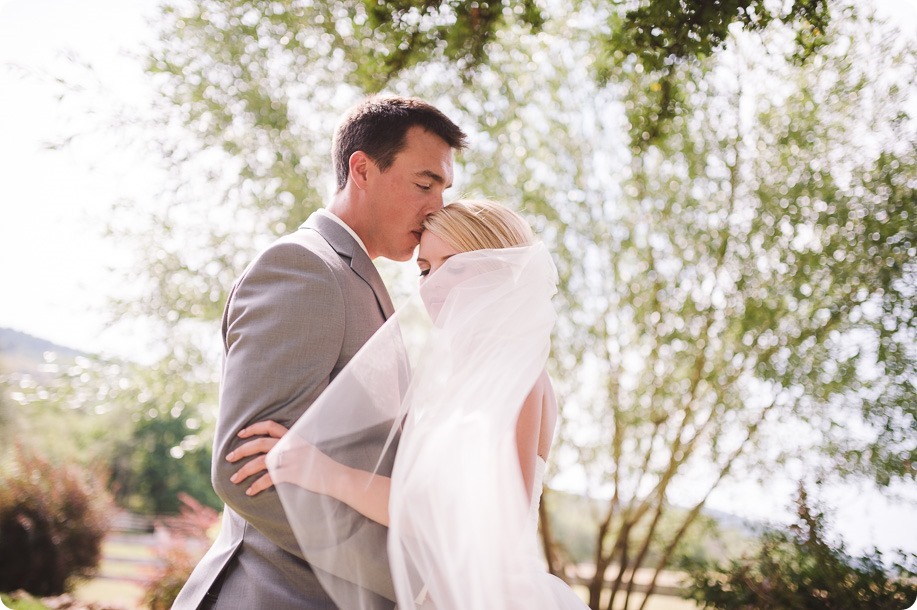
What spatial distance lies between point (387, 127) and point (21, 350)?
9269mm

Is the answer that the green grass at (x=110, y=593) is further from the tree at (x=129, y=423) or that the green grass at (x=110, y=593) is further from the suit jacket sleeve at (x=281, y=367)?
the suit jacket sleeve at (x=281, y=367)

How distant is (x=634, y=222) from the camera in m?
6.42

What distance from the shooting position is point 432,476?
1.42 metres

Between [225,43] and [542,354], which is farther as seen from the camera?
[225,43]

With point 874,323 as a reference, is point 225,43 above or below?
above

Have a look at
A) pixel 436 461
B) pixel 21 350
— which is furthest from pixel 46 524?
pixel 436 461

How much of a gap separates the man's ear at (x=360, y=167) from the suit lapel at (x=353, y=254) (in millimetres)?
143

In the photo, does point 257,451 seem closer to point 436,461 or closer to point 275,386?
point 275,386

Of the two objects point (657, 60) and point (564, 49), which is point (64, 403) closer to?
point (564, 49)

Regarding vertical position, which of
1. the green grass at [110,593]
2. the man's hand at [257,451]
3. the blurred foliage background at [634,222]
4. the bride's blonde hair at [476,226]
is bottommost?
the green grass at [110,593]

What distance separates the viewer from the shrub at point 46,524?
6594 millimetres

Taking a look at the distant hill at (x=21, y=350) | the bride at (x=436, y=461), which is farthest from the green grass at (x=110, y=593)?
the bride at (x=436, y=461)

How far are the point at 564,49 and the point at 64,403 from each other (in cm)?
501

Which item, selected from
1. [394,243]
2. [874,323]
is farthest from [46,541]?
[874,323]
